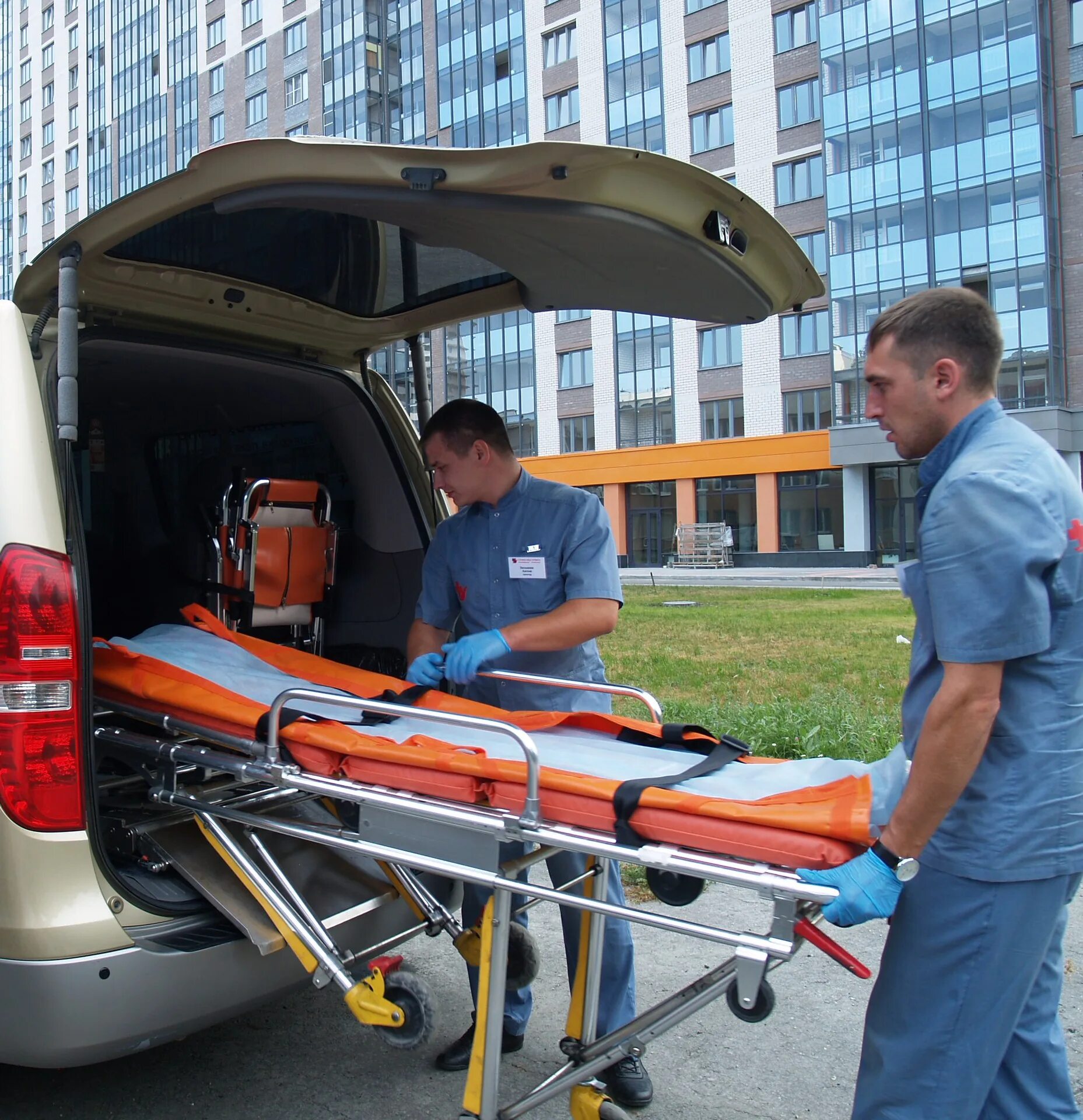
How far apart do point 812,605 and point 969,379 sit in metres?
15.9

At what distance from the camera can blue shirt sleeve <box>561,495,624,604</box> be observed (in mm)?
3242

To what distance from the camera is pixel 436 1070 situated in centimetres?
301

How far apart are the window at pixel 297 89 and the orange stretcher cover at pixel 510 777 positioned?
159 ft

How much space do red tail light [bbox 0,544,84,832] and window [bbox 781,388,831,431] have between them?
3253 cm

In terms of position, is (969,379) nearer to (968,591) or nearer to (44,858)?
(968,591)

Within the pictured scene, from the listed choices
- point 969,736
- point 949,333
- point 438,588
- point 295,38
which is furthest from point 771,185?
point 969,736

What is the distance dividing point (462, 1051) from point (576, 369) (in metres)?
36.0

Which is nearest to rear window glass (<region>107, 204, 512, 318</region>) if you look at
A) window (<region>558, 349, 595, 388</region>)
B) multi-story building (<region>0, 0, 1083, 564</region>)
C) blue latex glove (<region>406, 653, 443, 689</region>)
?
blue latex glove (<region>406, 653, 443, 689</region>)

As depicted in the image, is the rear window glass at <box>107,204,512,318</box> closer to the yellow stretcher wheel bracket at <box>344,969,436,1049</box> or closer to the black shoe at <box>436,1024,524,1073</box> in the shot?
the yellow stretcher wheel bracket at <box>344,969,436,1049</box>

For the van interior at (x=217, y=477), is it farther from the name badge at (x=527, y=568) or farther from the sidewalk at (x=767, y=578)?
the sidewalk at (x=767, y=578)

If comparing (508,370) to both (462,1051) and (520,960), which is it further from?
(520,960)

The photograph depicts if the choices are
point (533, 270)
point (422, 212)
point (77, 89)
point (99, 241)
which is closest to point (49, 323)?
point (99, 241)

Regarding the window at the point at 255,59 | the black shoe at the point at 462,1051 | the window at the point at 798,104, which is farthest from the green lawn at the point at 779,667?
the window at the point at 255,59

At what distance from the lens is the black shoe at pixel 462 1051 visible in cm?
300
